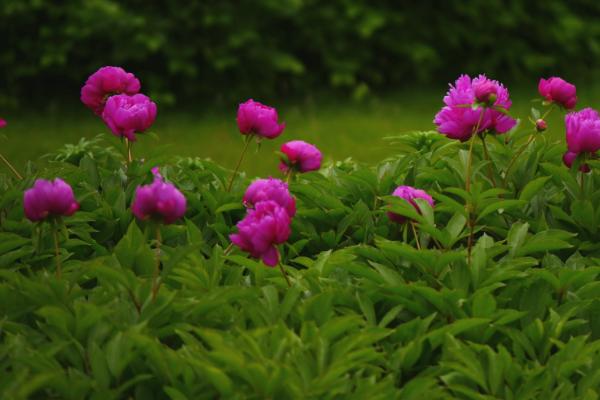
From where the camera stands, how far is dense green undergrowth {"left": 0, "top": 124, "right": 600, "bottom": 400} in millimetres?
1892

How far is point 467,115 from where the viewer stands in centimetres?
250

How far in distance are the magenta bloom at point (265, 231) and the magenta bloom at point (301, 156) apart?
0.74 meters

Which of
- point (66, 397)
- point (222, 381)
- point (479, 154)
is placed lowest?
point (66, 397)

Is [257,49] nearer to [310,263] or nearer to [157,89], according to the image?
[157,89]

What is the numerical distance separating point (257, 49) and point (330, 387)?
589cm

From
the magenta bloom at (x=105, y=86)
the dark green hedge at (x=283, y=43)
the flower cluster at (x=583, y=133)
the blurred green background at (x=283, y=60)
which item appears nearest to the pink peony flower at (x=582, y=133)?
the flower cluster at (x=583, y=133)

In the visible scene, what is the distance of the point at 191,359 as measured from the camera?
6.15 feet

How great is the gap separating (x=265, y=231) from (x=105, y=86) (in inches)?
39.5

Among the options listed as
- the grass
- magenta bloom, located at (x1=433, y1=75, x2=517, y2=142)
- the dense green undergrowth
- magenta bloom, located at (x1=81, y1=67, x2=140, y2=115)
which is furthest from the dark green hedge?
magenta bloom, located at (x1=433, y1=75, x2=517, y2=142)

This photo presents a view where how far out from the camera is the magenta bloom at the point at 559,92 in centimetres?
275

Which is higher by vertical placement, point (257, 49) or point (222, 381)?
point (257, 49)

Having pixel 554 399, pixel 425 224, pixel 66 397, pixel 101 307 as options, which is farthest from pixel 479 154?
pixel 66 397

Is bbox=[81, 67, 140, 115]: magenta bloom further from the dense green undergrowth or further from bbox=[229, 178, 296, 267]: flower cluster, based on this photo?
bbox=[229, 178, 296, 267]: flower cluster

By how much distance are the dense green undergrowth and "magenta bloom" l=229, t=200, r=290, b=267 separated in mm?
117
